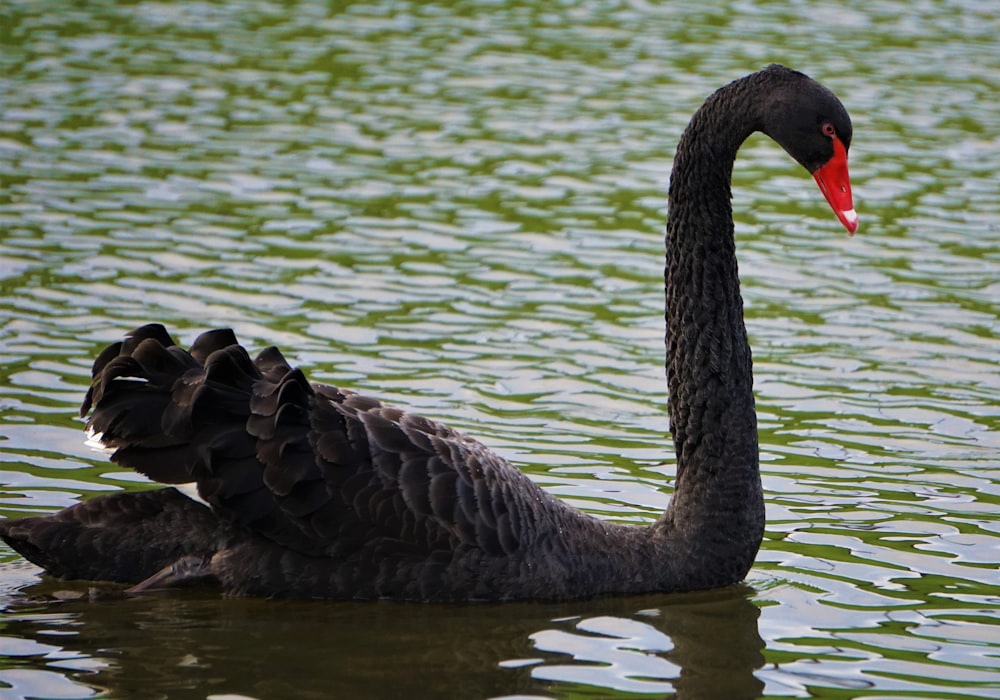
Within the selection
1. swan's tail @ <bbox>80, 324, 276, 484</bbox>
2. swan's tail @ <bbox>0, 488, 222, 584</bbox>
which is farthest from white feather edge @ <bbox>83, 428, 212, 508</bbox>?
swan's tail @ <bbox>0, 488, 222, 584</bbox>

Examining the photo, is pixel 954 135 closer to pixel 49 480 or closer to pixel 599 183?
pixel 599 183

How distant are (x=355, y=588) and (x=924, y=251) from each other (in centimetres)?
658

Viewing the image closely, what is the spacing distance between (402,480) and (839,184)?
2037 mm

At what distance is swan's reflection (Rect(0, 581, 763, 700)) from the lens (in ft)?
17.7

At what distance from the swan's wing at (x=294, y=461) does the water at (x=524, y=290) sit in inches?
12.9

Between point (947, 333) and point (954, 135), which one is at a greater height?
point (954, 135)

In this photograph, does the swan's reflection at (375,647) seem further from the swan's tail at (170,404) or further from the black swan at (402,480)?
the swan's tail at (170,404)

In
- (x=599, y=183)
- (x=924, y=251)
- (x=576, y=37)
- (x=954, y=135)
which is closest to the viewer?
(x=924, y=251)

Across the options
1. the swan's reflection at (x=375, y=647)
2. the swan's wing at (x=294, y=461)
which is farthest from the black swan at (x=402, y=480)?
the swan's reflection at (x=375, y=647)

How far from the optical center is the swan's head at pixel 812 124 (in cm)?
620

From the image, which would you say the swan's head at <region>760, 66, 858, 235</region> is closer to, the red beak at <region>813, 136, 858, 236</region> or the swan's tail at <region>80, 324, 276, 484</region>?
the red beak at <region>813, 136, 858, 236</region>

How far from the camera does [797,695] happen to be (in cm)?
538

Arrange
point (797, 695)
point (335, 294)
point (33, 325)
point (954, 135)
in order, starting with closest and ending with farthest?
point (797, 695)
point (33, 325)
point (335, 294)
point (954, 135)

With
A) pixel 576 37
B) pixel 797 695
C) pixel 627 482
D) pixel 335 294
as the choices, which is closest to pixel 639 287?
pixel 335 294
